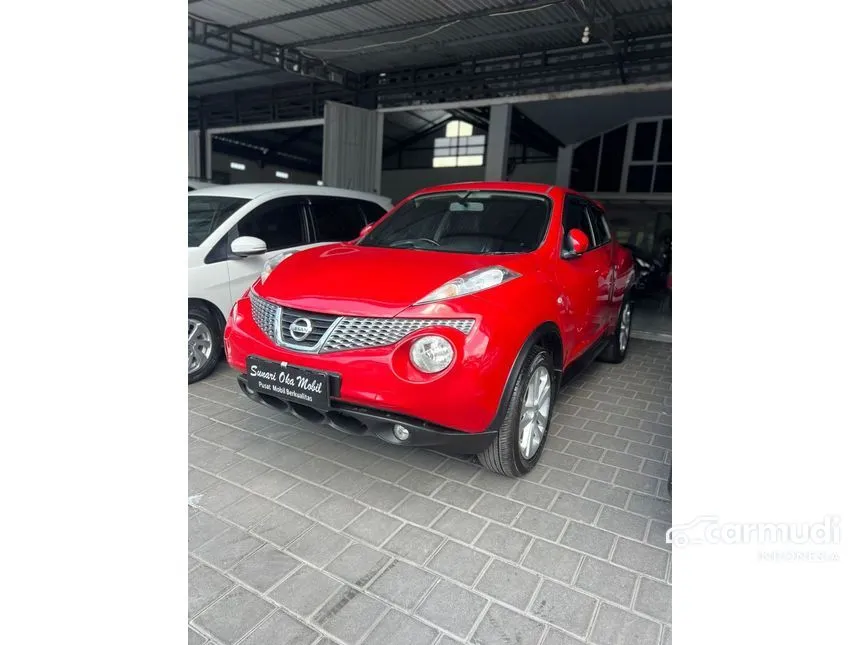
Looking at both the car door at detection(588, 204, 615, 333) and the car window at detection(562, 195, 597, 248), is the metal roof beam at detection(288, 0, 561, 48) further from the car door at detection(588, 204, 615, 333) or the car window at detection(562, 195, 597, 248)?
the car window at detection(562, 195, 597, 248)

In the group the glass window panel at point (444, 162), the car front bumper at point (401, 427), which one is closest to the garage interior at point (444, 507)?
the car front bumper at point (401, 427)

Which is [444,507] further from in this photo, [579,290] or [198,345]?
[198,345]

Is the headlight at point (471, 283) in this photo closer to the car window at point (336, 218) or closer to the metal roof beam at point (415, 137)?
the car window at point (336, 218)

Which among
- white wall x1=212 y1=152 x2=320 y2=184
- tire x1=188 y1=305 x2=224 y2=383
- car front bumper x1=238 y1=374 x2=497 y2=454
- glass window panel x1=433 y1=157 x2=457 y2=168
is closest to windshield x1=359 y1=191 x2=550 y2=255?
car front bumper x1=238 y1=374 x2=497 y2=454

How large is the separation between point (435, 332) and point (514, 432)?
699 millimetres

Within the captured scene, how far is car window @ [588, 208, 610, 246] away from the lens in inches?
161

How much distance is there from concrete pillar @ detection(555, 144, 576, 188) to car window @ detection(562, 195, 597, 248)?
608 inches

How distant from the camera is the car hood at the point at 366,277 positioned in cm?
242

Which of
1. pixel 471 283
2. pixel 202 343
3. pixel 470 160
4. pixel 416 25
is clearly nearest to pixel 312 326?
pixel 471 283

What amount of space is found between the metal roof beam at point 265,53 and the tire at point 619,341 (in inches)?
288

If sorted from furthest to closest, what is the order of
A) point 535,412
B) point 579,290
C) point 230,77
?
point 230,77 → point 579,290 → point 535,412

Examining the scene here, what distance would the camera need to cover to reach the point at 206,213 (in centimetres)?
416
